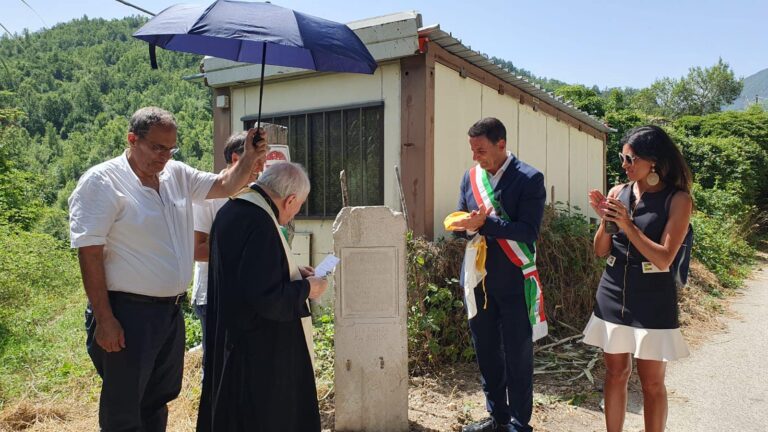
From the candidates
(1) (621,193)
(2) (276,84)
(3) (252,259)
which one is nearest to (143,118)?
(3) (252,259)

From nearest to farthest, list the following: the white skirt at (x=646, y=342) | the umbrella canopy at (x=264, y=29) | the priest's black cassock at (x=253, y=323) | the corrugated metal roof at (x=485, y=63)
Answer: the priest's black cassock at (x=253, y=323) < the umbrella canopy at (x=264, y=29) < the white skirt at (x=646, y=342) < the corrugated metal roof at (x=485, y=63)

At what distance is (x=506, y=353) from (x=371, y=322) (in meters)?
0.97

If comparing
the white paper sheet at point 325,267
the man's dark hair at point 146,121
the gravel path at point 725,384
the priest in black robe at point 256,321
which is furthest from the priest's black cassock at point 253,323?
the gravel path at point 725,384

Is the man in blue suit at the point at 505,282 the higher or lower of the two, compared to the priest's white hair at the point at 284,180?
lower

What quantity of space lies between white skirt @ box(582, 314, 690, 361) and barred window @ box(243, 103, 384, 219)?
11.9ft

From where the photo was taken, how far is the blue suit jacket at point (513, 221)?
11.0 feet

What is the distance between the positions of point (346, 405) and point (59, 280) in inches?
343

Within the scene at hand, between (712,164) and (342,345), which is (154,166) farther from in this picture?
(712,164)

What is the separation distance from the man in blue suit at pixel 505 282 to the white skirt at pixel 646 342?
1.80 feet

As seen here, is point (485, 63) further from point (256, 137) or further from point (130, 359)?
point (130, 359)

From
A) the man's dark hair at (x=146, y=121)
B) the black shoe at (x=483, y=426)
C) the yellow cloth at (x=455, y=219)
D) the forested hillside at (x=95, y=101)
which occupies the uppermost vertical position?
the forested hillside at (x=95, y=101)

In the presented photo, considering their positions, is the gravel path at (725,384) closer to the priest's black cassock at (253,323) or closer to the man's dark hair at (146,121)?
the priest's black cassock at (253,323)

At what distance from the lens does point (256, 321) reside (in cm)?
236

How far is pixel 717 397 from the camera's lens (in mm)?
4594
